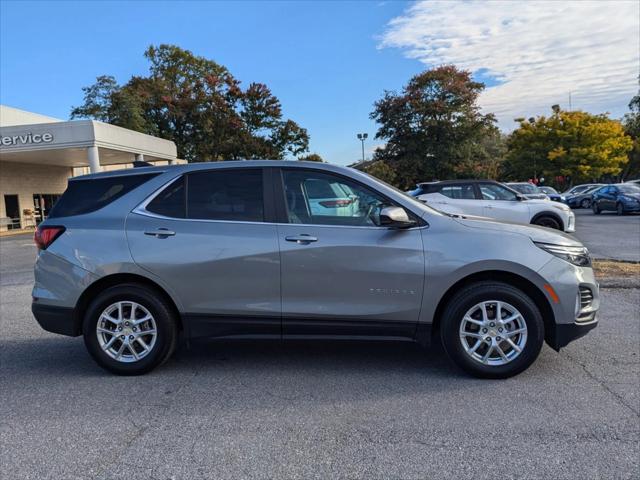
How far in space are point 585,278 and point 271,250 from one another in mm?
2638

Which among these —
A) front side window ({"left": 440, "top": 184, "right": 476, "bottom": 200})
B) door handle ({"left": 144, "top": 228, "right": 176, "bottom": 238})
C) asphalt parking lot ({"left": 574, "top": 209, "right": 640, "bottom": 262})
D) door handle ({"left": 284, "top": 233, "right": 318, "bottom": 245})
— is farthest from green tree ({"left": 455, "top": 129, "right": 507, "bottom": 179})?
door handle ({"left": 144, "top": 228, "right": 176, "bottom": 238})

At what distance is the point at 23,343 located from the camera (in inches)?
219

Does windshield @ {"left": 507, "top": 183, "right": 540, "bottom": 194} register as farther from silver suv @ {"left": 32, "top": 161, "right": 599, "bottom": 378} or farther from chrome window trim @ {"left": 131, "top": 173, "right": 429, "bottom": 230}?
chrome window trim @ {"left": 131, "top": 173, "right": 429, "bottom": 230}

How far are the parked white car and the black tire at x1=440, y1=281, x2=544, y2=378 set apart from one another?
8.55m

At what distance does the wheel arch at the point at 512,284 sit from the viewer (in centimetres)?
416

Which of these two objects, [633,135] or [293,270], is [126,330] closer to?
[293,270]

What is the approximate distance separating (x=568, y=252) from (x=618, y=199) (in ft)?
75.6

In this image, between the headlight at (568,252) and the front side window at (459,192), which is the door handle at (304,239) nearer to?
the headlight at (568,252)

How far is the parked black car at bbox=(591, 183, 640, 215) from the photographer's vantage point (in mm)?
23094

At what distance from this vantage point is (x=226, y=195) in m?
4.46

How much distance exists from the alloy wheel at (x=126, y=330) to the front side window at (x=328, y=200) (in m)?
1.56

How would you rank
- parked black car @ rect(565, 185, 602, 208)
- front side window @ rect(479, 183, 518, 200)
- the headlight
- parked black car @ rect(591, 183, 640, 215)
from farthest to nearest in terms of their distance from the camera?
parked black car @ rect(565, 185, 602, 208), parked black car @ rect(591, 183, 640, 215), front side window @ rect(479, 183, 518, 200), the headlight

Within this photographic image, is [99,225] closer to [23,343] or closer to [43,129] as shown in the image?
[23,343]

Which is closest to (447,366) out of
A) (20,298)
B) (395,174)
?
(20,298)
